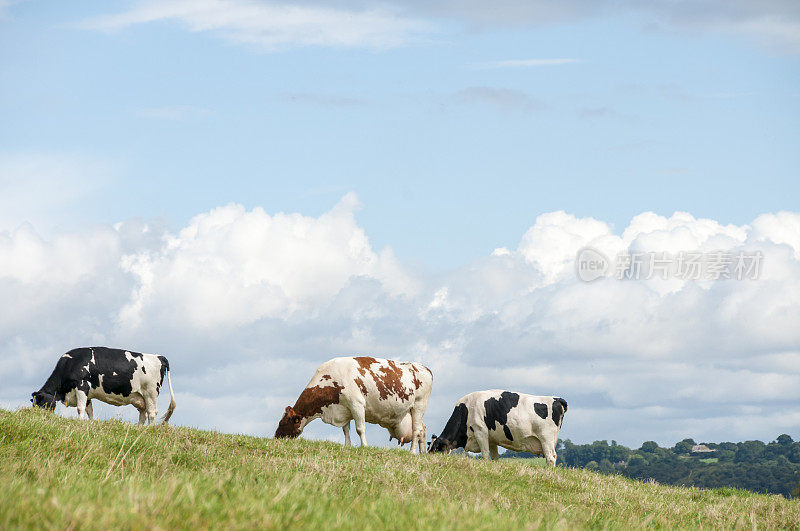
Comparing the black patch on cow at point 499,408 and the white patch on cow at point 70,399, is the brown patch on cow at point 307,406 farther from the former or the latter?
the white patch on cow at point 70,399

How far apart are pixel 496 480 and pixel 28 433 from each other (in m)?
8.53

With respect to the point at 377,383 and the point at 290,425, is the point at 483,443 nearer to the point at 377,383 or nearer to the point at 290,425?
the point at 377,383

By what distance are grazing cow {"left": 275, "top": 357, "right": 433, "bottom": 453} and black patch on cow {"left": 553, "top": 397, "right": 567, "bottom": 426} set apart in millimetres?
4257

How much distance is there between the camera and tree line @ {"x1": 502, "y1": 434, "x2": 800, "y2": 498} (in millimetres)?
107312

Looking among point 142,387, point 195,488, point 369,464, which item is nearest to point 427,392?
point 142,387

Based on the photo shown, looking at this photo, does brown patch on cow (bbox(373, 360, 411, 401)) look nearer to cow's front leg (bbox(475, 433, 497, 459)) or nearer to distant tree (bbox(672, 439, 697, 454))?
cow's front leg (bbox(475, 433, 497, 459))

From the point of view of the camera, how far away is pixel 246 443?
1644cm

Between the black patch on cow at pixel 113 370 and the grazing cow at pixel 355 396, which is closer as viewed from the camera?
the grazing cow at pixel 355 396

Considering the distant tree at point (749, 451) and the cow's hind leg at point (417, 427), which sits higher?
the distant tree at point (749, 451)

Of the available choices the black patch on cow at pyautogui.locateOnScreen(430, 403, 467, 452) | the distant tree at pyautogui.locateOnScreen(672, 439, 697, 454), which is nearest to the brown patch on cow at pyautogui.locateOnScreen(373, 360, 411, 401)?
the black patch on cow at pyautogui.locateOnScreen(430, 403, 467, 452)

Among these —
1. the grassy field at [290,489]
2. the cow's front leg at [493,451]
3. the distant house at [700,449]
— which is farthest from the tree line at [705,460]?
the grassy field at [290,489]

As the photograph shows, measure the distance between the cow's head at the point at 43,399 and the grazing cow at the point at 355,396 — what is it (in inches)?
288

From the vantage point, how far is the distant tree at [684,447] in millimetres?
140875

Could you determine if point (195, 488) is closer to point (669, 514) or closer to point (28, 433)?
point (28, 433)
